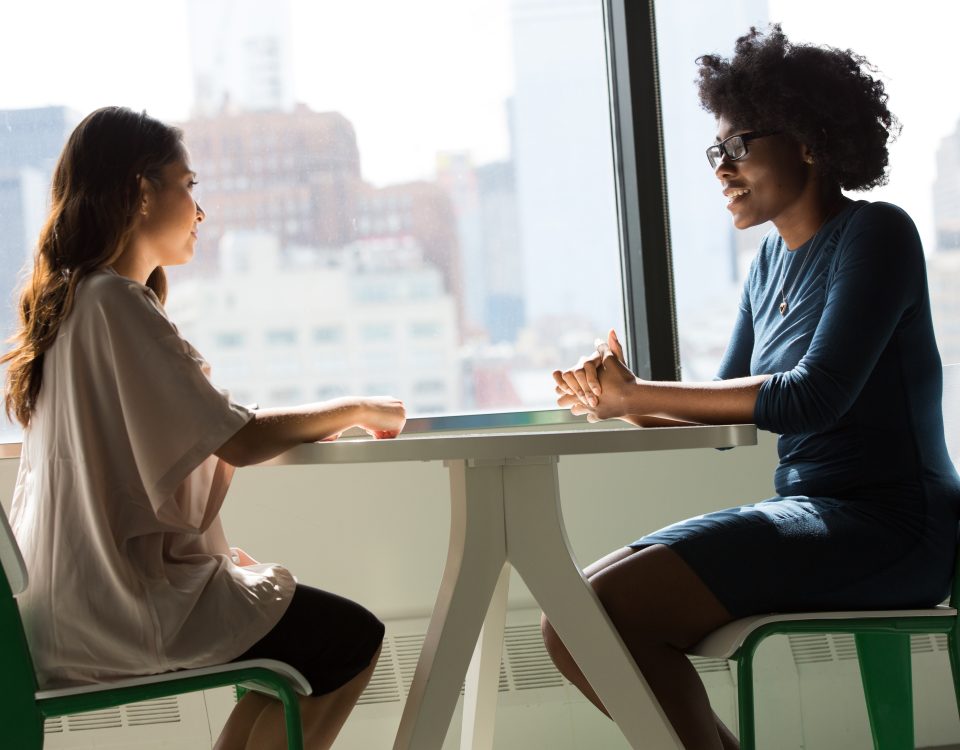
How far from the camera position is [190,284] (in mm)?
2547

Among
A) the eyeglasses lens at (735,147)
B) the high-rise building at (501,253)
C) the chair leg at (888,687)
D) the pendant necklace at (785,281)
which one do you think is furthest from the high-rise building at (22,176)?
the chair leg at (888,687)

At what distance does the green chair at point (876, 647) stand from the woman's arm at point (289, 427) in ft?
1.98

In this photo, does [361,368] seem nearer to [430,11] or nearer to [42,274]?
[430,11]

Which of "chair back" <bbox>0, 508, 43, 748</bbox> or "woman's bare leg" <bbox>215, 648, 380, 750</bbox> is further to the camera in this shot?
"woman's bare leg" <bbox>215, 648, 380, 750</bbox>

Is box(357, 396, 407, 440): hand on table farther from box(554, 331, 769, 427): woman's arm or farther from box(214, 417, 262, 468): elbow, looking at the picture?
box(554, 331, 769, 427): woman's arm

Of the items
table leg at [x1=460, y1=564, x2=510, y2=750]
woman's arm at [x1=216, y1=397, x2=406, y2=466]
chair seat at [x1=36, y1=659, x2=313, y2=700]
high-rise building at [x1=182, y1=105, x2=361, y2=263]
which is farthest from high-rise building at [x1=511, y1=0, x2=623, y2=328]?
chair seat at [x1=36, y1=659, x2=313, y2=700]

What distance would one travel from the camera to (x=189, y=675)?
4.23ft

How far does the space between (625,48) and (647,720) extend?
183 cm

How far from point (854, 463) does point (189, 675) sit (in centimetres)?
102

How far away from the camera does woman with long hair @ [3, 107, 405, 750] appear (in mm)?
1336

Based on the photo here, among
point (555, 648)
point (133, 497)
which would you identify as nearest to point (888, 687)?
point (555, 648)

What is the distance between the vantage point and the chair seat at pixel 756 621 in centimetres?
140

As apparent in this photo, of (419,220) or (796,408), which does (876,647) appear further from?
(419,220)

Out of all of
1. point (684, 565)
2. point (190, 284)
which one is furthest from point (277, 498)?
point (684, 565)
